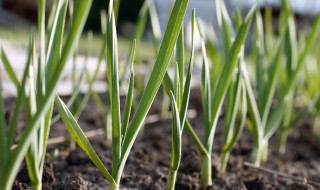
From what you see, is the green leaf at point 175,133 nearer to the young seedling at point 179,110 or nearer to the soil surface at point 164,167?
the young seedling at point 179,110

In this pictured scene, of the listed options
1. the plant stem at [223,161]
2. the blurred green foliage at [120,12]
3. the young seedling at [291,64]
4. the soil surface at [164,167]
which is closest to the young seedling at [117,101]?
the soil surface at [164,167]

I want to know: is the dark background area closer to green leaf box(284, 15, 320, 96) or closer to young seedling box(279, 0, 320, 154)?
young seedling box(279, 0, 320, 154)

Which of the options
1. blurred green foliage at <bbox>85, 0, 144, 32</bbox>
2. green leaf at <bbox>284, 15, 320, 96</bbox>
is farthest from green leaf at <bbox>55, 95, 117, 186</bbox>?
blurred green foliage at <bbox>85, 0, 144, 32</bbox>

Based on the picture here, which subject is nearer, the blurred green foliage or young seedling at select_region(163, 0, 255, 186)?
young seedling at select_region(163, 0, 255, 186)

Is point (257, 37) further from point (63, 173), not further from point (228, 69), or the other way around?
point (63, 173)

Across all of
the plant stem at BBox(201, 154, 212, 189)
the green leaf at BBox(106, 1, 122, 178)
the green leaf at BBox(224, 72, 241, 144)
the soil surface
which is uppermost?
the green leaf at BBox(106, 1, 122, 178)
